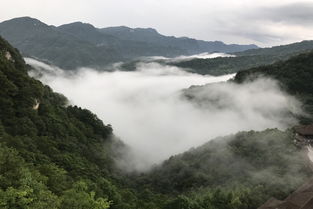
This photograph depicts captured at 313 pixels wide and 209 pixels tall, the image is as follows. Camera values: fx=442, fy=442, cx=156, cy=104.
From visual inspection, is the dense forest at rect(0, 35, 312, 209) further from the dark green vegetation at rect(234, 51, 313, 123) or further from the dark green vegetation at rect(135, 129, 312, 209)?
the dark green vegetation at rect(234, 51, 313, 123)

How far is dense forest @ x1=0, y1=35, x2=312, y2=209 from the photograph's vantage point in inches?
1715

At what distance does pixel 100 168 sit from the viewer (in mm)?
98500

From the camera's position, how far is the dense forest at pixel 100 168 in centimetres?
4356

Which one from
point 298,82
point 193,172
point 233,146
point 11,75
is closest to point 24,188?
point 11,75

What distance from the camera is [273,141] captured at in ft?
311

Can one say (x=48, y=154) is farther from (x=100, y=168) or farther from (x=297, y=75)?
(x=297, y=75)

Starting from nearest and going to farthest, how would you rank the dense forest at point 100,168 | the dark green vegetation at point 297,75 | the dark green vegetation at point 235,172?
1. the dense forest at point 100,168
2. the dark green vegetation at point 235,172
3. the dark green vegetation at point 297,75

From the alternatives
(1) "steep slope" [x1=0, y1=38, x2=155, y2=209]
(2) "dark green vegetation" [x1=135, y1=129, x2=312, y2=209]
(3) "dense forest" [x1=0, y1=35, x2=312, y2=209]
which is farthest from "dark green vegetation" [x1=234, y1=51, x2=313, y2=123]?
(1) "steep slope" [x1=0, y1=38, x2=155, y2=209]

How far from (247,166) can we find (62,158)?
39.1 metres

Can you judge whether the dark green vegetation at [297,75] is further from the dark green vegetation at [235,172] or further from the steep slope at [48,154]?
the steep slope at [48,154]

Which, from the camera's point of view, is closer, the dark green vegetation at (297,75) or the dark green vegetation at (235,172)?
the dark green vegetation at (235,172)

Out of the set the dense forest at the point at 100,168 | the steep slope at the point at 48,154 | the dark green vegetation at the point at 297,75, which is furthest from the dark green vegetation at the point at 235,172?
the dark green vegetation at the point at 297,75

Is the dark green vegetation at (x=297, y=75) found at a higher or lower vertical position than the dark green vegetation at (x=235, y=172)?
higher

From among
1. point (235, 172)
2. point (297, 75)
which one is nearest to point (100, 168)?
point (235, 172)
